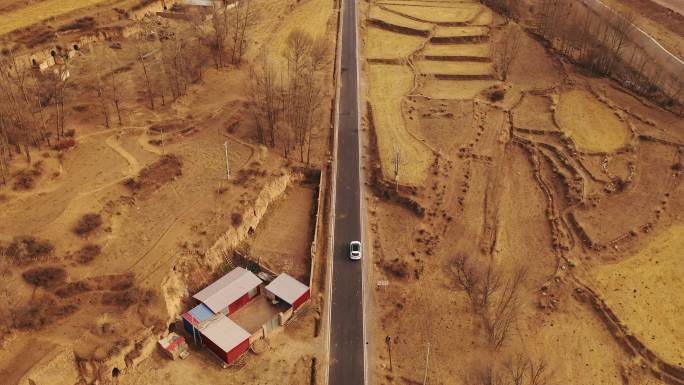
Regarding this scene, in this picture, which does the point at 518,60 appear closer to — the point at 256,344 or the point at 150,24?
the point at 150,24

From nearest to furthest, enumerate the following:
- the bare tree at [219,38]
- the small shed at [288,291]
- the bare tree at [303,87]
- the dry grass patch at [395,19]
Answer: the small shed at [288,291] < the bare tree at [303,87] < the bare tree at [219,38] < the dry grass patch at [395,19]

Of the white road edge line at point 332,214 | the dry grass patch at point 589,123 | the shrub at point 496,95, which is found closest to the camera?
the white road edge line at point 332,214

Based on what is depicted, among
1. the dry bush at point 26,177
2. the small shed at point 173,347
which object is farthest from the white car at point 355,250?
the dry bush at point 26,177

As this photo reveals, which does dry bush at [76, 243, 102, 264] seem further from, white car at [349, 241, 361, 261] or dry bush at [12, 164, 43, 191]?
white car at [349, 241, 361, 261]

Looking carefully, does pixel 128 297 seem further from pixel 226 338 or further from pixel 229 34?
pixel 229 34

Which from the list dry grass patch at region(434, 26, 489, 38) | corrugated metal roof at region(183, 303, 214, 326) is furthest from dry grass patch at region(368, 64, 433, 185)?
corrugated metal roof at region(183, 303, 214, 326)

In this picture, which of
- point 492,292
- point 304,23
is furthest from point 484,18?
point 492,292

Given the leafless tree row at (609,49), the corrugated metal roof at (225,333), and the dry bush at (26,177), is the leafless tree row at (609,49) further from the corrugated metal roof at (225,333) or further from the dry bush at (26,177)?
the dry bush at (26,177)
